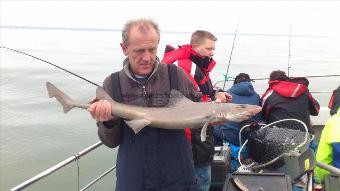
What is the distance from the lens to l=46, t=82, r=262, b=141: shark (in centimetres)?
269

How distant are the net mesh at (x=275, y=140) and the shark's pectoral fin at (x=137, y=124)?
2663mm

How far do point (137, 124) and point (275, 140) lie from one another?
9.31 ft

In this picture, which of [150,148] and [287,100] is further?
[287,100]

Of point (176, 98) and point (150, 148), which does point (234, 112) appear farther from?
point (150, 148)

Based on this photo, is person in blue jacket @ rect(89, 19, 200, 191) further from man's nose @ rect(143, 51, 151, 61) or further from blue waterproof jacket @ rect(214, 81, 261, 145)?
blue waterproof jacket @ rect(214, 81, 261, 145)

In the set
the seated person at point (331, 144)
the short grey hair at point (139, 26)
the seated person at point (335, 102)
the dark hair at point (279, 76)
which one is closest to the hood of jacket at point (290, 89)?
the dark hair at point (279, 76)

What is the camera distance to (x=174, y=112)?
284 cm

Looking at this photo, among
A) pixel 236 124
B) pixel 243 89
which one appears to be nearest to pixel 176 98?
pixel 236 124

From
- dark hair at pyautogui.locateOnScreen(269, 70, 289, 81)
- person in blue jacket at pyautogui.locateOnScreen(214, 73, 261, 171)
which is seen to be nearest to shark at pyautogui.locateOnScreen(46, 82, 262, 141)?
person in blue jacket at pyautogui.locateOnScreen(214, 73, 261, 171)

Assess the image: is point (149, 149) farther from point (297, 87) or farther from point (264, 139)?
point (297, 87)

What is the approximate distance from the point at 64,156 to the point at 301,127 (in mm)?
11655

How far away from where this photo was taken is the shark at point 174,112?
2693 millimetres

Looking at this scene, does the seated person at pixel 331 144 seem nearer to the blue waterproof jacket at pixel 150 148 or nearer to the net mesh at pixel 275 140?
the net mesh at pixel 275 140

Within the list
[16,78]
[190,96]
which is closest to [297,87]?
[190,96]
